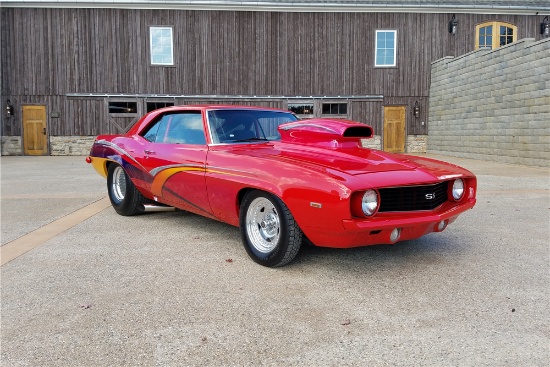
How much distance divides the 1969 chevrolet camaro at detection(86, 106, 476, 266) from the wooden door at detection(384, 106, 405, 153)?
15.9 meters

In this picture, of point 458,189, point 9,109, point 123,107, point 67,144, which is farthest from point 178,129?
point 9,109

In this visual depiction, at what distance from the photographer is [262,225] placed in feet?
12.0

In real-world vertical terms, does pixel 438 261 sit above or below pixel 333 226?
below

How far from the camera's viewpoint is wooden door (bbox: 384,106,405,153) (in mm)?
19875

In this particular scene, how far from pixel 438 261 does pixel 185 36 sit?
682 inches

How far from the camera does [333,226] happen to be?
302cm

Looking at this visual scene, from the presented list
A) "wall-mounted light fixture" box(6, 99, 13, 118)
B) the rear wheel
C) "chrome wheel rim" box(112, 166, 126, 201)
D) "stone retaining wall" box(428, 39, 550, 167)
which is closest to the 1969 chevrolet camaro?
the rear wheel

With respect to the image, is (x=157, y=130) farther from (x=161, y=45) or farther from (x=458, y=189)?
(x=161, y=45)

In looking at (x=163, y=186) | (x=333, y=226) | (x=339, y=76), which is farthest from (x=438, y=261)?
(x=339, y=76)

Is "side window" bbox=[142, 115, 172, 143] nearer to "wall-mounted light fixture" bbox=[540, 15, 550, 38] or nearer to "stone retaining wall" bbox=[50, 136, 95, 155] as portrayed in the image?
"stone retaining wall" bbox=[50, 136, 95, 155]

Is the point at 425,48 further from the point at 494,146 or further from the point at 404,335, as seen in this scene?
the point at 404,335

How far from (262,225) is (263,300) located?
0.87 m

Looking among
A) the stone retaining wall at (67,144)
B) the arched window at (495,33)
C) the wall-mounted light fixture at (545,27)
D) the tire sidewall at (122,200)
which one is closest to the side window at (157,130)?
the tire sidewall at (122,200)

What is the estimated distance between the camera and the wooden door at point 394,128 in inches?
782
